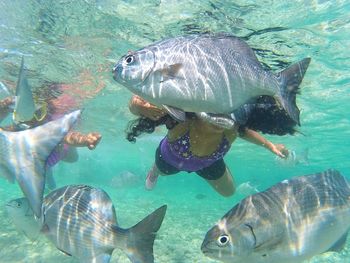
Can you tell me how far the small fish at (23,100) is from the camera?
532cm

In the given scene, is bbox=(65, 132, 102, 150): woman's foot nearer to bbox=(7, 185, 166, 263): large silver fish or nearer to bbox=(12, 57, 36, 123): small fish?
bbox=(12, 57, 36, 123): small fish

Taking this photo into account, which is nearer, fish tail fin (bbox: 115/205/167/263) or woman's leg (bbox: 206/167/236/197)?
fish tail fin (bbox: 115/205/167/263)

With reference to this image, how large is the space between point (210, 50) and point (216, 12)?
7136 mm

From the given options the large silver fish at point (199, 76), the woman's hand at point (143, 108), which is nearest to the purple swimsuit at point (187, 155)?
the woman's hand at point (143, 108)

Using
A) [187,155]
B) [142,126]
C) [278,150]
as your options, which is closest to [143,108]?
[142,126]

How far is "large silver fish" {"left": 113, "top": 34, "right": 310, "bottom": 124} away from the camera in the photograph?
2967mm

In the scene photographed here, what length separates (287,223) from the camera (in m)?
3.77

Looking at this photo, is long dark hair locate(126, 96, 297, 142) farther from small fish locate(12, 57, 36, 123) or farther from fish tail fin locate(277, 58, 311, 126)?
small fish locate(12, 57, 36, 123)

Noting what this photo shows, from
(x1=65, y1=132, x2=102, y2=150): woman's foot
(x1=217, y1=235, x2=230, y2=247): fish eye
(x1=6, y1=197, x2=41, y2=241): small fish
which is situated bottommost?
(x1=6, y1=197, x2=41, y2=241): small fish

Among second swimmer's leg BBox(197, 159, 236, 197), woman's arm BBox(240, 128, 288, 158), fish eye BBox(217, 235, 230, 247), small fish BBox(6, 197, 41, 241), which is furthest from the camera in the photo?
second swimmer's leg BBox(197, 159, 236, 197)

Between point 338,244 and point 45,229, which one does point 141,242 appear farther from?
point 338,244

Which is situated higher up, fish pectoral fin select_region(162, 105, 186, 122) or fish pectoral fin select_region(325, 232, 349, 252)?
fish pectoral fin select_region(162, 105, 186, 122)

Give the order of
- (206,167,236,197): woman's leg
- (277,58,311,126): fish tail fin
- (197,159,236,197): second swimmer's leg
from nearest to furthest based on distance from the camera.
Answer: (277,58,311,126): fish tail fin, (197,159,236,197): second swimmer's leg, (206,167,236,197): woman's leg

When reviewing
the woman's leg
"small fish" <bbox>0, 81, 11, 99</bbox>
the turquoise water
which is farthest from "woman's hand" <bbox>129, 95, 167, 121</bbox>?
"small fish" <bbox>0, 81, 11, 99</bbox>
